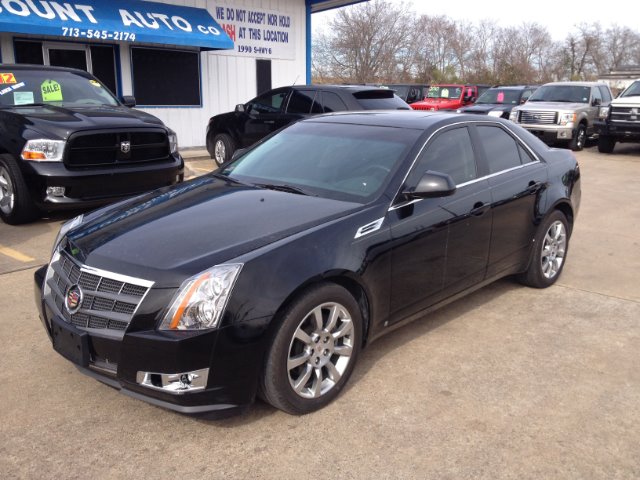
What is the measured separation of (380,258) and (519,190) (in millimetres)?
1783

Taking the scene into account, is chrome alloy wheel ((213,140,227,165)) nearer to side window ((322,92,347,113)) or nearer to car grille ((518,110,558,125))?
side window ((322,92,347,113))

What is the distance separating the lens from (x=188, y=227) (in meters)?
3.42

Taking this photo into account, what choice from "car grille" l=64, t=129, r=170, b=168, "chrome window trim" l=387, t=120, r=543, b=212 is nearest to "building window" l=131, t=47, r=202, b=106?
"car grille" l=64, t=129, r=170, b=168

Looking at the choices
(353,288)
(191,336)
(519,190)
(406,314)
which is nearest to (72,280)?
(191,336)

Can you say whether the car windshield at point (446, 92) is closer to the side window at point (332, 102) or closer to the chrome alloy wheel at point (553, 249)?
the side window at point (332, 102)

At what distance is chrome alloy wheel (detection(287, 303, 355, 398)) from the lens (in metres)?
3.18

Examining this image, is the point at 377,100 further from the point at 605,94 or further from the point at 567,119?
the point at 605,94

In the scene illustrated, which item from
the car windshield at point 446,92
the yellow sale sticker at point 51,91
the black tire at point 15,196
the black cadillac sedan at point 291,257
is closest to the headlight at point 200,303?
the black cadillac sedan at point 291,257

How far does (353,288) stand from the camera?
11.4 feet

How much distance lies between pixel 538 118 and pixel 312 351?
Result: 1510cm

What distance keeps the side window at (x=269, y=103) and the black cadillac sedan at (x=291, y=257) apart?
21.6ft

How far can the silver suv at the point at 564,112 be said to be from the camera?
16266mm

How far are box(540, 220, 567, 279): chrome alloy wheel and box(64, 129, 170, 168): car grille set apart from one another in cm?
488

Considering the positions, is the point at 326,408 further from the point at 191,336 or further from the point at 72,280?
the point at 72,280
